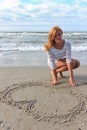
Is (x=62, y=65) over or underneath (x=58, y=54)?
underneath

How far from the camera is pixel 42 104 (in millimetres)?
4121

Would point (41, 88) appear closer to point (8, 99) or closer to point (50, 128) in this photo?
point (8, 99)

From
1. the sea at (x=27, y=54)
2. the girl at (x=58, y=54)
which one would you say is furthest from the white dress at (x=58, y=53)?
the sea at (x=27, y=54)

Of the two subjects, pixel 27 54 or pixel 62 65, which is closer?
pixel 62 65

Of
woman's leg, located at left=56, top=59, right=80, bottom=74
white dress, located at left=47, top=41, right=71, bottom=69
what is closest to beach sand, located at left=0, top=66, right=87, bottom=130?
woman's leg, located at left=56, top=59, right=80, bottom=74

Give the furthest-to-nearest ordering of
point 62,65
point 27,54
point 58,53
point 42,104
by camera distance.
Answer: point 27,54, point 62,65, point 58,53, point 42,104

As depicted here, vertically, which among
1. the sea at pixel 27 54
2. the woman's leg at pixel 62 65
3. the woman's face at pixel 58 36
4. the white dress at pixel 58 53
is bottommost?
the sea at pixel 27 54

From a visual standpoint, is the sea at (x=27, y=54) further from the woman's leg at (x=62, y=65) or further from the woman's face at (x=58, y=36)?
the woman's face at (x=58, y=36)

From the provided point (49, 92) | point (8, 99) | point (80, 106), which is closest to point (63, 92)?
point (49, 92)

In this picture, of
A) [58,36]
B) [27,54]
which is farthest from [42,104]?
[27,54]

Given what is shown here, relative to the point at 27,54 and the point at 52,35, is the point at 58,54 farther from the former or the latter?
the point at 27,54

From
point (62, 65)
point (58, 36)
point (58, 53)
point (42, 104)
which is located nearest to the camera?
point (42, 104)

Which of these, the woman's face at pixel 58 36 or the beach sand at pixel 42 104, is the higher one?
the woman's face at pixel 58 36

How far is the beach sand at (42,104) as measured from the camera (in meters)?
3.62
